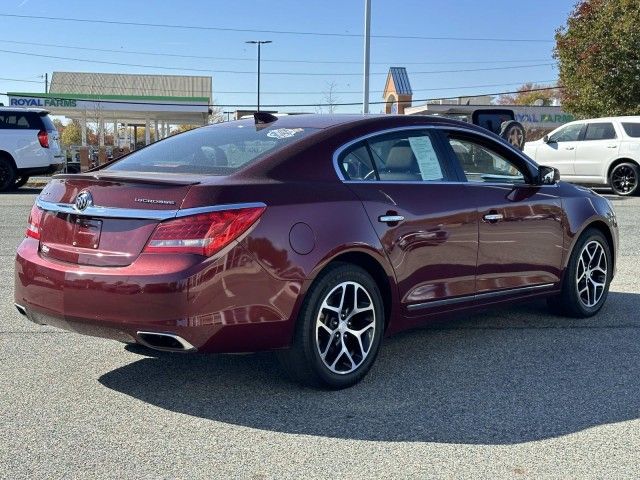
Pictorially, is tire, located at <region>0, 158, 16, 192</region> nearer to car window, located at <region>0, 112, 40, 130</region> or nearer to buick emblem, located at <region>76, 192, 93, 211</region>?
car window, located at <region>0, 112, 40, 130</region>

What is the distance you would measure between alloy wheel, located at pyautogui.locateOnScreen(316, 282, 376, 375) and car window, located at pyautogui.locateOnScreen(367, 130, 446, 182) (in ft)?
2.67

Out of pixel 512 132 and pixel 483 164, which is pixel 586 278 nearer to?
pixel 483 164

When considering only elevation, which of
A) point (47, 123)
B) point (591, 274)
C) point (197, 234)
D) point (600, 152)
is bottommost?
point (591, 274)

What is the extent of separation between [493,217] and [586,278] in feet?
4.61

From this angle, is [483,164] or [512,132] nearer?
[483,164]

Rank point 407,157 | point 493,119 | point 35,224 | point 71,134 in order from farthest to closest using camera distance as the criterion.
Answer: point 71,134 < point 493,119 < point 407,157 < point 35,224

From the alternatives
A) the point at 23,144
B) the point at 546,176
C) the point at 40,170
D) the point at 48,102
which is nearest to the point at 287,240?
the point at 546,176

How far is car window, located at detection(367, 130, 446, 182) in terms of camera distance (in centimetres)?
506

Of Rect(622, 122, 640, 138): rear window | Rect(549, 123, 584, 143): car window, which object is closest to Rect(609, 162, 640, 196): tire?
Rect(622, 122, 640, 138): rear window

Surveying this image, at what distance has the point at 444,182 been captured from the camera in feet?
17.5

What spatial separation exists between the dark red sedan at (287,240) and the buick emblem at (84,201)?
0.4 inches

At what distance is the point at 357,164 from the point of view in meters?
4.91

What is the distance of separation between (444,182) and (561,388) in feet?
4.94

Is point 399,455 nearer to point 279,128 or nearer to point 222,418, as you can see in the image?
point 222,418
